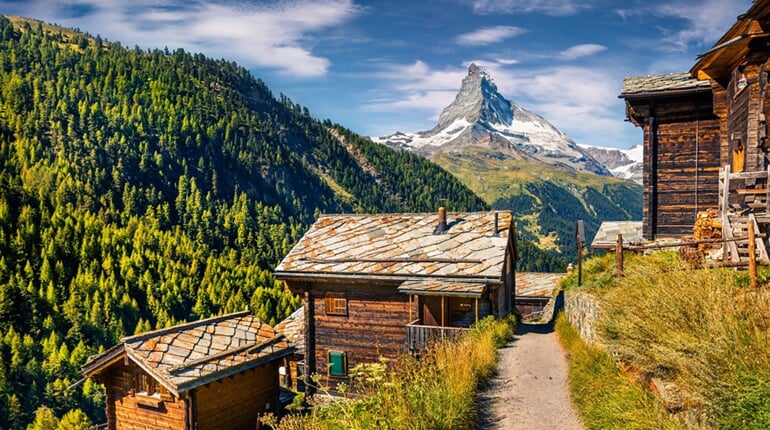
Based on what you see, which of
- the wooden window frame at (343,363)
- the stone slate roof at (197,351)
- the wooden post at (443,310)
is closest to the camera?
the stone slate roof at (197,351)

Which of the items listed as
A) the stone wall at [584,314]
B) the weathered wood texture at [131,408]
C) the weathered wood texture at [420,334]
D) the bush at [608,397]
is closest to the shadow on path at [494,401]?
the bush at [608,397]

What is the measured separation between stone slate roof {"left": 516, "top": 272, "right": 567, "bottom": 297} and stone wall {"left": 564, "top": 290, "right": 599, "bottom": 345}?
23126mm

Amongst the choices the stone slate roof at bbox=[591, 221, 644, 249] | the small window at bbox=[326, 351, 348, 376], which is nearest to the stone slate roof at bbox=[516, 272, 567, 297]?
Result: the stone slate roof at bbox=[591, 221, 644, 249]

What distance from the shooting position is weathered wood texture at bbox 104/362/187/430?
19.3 m

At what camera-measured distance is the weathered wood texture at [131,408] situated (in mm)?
19328

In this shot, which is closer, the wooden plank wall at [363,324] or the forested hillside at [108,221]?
the wooden plank wall at [363,324]

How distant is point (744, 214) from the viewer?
12570 millimetres

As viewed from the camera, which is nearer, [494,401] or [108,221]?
[494,401]

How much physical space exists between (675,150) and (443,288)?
10.7 metres

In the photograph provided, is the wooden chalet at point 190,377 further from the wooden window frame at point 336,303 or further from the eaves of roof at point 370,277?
the eaves of roof at point 370,277

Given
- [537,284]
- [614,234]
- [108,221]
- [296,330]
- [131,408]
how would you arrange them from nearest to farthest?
[131,408] → [614,234] → [296,330] → [537,284] → [108,221]

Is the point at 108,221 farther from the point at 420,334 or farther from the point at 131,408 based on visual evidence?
the point at 420,334

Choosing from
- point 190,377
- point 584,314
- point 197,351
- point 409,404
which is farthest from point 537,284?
point 409,404

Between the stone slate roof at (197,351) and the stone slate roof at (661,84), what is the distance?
1778 cm
